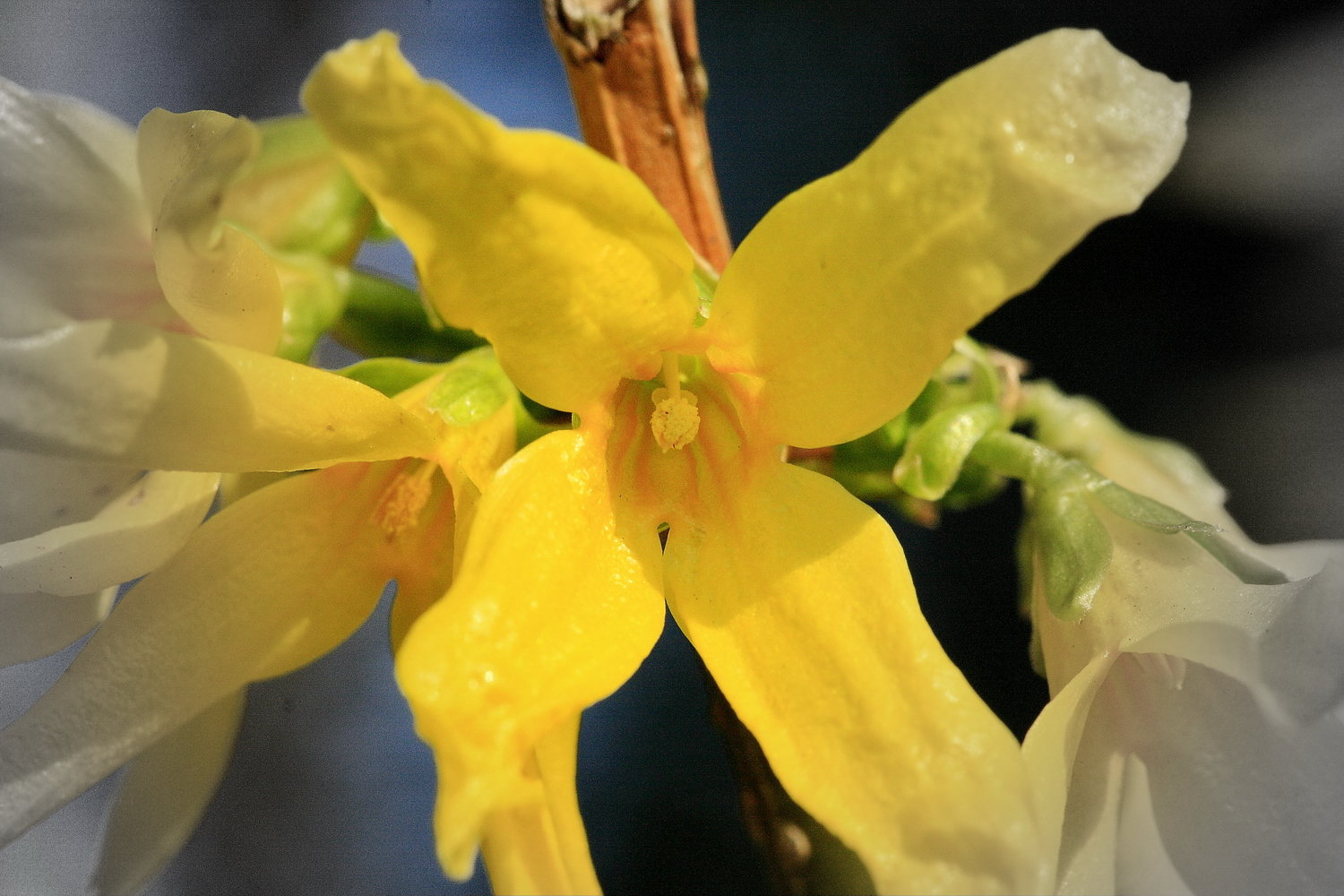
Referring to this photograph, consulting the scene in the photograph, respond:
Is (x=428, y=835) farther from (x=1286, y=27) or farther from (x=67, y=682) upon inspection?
(x=1286, y=27)

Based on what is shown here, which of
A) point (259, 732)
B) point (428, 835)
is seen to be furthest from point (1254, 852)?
point (259, 732)

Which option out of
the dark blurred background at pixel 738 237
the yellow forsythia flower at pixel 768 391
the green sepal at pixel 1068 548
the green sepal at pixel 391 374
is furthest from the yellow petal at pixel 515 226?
the dark blurred background at pixel 738 237

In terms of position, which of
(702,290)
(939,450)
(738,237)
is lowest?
(738,237)

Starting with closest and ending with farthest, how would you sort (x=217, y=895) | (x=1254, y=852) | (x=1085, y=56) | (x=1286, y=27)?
(x=1085, y=56), (x=1254, y=852), (x=217, y=895), (x=1286, y=27)

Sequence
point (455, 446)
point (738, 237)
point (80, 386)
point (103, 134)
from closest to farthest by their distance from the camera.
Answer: point (80, 386)
point (455, 446)
point (103, 134)
point (738, 237)

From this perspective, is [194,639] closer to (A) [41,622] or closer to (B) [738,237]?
(A) [41,622]

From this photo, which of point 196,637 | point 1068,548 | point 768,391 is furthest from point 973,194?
point 196,637

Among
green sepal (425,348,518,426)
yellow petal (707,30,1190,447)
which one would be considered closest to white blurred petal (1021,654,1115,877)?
yellow petal (707,30,1190,447)
